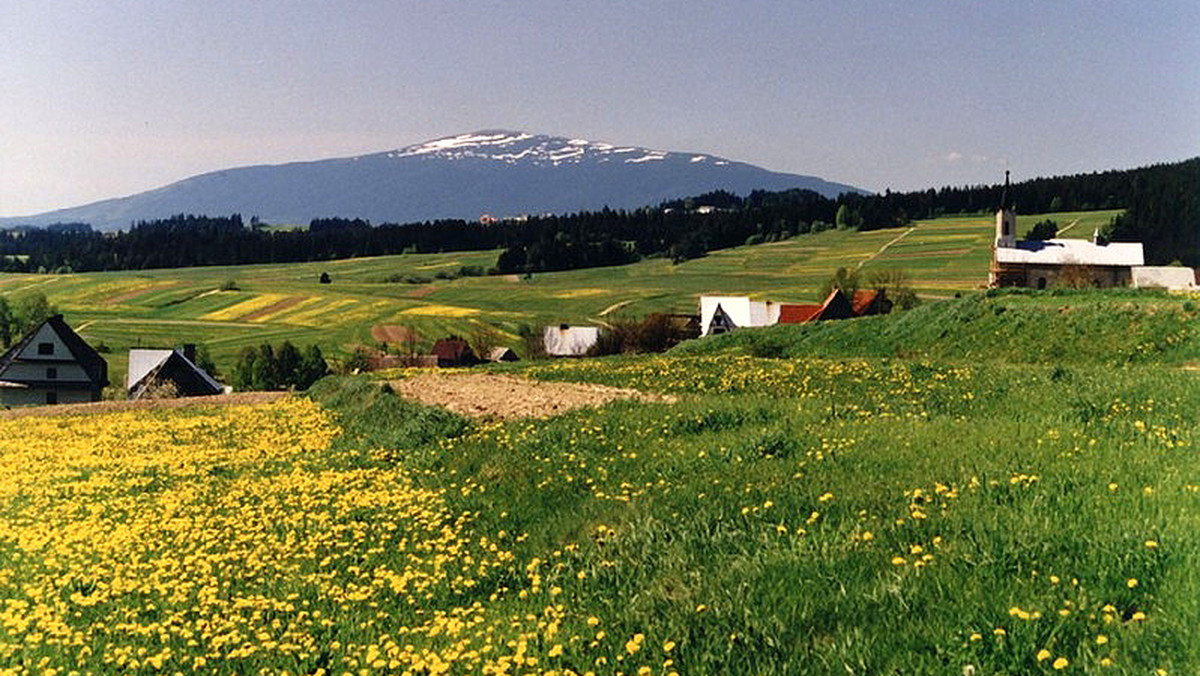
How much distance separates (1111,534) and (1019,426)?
226 inches

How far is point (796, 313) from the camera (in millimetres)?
95000

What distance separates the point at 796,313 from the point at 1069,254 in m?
26.5

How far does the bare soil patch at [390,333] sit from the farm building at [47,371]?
49.3 meters

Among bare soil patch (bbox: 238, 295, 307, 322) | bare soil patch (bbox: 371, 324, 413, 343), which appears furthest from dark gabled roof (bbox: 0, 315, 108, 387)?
bare soil patch (bbox: 238, 295, 307, 322)

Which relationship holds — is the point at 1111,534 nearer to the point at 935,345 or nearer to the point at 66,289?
the point at 935,345

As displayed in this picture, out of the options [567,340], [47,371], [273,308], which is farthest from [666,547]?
[273,308]

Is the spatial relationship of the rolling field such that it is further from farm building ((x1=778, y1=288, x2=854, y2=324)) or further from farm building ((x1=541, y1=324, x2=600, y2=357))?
farm building ((x1=778, y1=288, x2=854, y2=324))

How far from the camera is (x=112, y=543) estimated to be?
1114 centimetres

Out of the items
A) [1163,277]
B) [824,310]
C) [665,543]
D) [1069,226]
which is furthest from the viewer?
[1069,226]

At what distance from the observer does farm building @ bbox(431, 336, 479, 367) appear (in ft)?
346

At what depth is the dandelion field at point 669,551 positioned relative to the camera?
19.0 ft

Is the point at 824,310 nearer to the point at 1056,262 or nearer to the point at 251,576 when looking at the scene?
the point at 1056,262

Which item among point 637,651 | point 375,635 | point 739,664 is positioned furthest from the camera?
point 375,635

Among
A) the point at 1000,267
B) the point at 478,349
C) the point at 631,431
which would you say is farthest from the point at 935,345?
the point at 478,349
